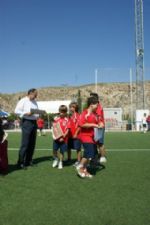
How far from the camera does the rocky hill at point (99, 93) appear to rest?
107 m

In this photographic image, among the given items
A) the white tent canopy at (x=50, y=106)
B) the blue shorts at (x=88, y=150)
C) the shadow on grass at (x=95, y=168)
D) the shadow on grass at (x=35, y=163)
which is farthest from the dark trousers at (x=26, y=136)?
the white tent canopy at (x=50, y=106)

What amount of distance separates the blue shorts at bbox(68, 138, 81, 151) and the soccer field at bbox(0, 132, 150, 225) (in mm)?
883

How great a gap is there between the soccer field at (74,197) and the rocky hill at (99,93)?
93256mm

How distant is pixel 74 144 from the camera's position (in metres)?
9.70

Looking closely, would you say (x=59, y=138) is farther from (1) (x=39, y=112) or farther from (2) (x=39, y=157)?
(2) (x=39, y=157)

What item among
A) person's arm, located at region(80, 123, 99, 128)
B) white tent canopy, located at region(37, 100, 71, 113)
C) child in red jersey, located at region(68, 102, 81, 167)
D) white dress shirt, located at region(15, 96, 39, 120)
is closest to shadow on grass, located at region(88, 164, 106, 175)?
child in red jersey, located at region(68, 102, 81, 167)

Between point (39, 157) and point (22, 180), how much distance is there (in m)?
4.02

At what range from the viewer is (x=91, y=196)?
5.92 metres

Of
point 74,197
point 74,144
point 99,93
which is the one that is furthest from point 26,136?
point 99,93

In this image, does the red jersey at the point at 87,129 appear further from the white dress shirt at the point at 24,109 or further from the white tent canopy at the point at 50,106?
the white tent canopy at the point at 50,106

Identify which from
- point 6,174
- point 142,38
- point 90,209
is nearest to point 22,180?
point 6,174

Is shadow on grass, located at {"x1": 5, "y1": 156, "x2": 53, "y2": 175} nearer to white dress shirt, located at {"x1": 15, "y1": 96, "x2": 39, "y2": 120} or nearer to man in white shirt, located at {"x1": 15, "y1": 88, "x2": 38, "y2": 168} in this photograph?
man in white shirt, located at {"x1": 15, "y1": 88, "x2": 38, "y2": 168}

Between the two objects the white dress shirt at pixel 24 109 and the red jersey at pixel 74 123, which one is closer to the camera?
the white dress shirt at pixel 24 109

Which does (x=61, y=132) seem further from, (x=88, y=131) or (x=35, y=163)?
(x=88, y=131)
